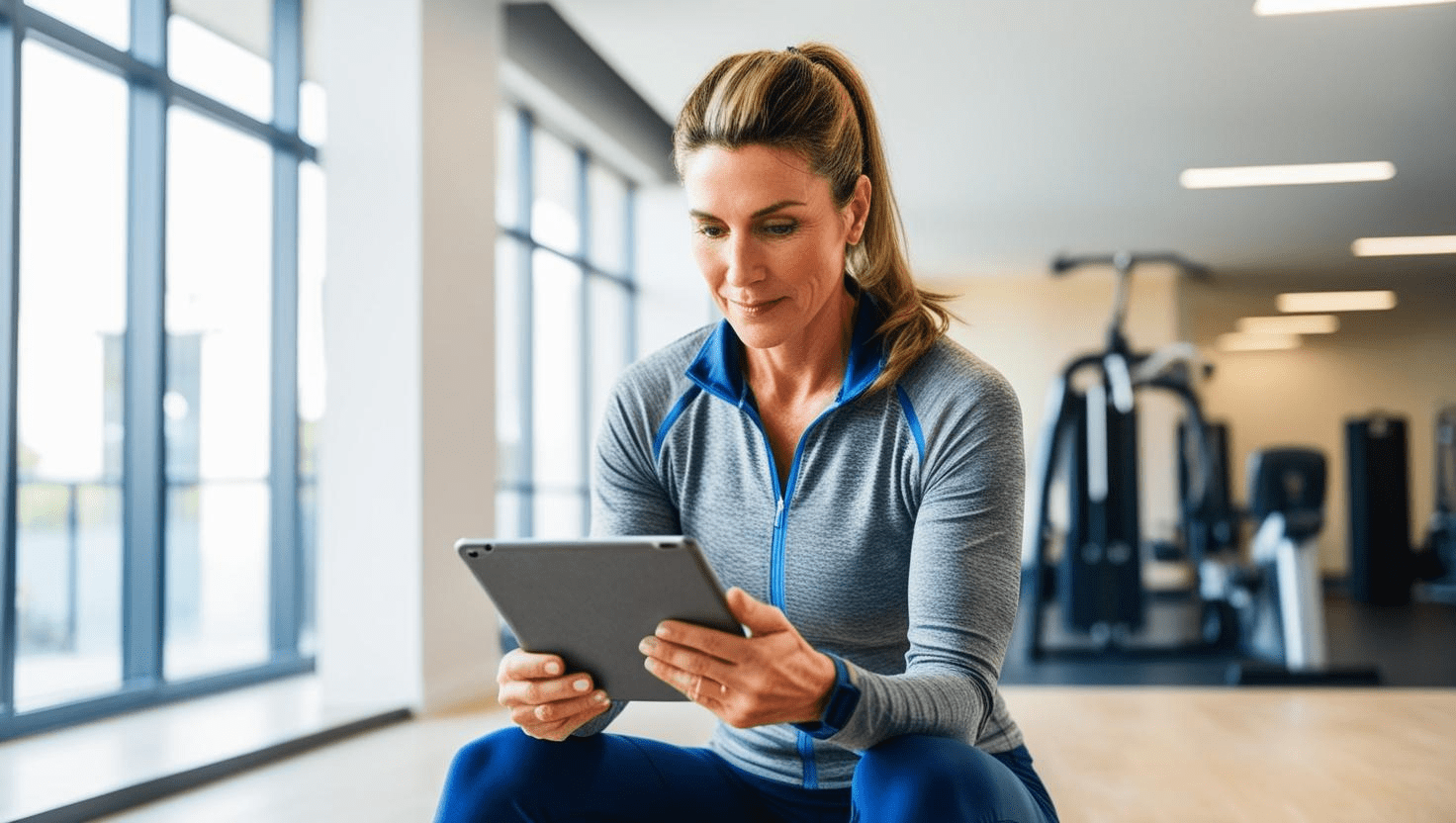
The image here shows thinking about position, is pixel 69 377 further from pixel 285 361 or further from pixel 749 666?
pixel 749 666

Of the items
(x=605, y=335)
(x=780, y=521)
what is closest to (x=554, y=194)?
(x=605, y=335)

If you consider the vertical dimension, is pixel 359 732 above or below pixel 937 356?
below

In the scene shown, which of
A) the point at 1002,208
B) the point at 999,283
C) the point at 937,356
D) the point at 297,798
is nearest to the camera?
the point at 937,356

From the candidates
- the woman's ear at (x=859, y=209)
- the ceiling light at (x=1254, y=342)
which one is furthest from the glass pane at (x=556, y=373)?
the ceiling light at (x=1254, y=342)

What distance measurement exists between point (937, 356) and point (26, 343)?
2.74 meters

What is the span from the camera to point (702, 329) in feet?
4.56

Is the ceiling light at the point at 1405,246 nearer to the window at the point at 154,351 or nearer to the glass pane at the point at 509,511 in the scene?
the glass pane at the point at 509,511

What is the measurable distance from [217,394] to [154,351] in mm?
414

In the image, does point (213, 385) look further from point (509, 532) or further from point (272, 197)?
point (509, 532)

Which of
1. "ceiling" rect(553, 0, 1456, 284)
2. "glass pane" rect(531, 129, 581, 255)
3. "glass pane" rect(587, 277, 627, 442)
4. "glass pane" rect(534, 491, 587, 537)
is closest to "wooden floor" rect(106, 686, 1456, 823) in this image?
"ceiling" rect(553, 0, 1456, 284)

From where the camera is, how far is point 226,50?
3891 millimetres

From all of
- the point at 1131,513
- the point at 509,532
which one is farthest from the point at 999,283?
the point at 509,532

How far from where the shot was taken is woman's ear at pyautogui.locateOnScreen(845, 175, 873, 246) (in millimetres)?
1249

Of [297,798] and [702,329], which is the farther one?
[297,798]
